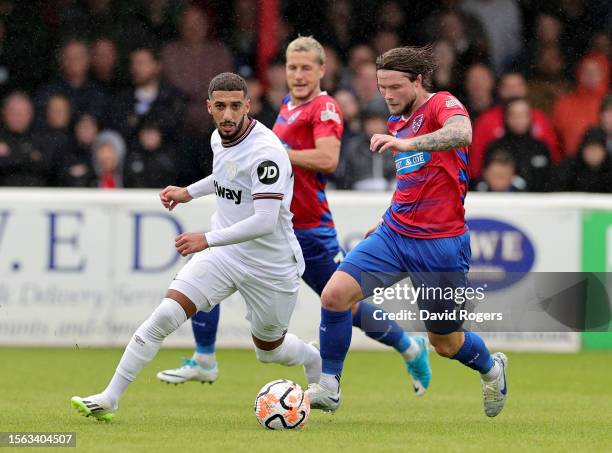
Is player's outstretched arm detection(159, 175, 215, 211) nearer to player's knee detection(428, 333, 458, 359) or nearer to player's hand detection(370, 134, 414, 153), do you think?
player's hand detection(370, 134, 414, 153)

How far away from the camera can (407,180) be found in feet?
24.9

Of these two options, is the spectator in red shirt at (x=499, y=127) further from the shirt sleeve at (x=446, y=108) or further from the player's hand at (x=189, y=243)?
the player's hand at (x=189, y=243)

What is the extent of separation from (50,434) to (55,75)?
799cm

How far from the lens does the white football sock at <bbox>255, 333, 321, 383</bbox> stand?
26.1ft

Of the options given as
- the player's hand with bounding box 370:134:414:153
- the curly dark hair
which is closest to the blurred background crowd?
the curly dark hair

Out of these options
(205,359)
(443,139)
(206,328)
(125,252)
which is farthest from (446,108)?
(125,252)

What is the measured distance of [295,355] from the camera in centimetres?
806

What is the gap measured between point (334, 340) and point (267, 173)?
1.19 metres

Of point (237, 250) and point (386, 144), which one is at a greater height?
point (386, 144)

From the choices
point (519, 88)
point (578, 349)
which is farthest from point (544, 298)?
point (519, 88)

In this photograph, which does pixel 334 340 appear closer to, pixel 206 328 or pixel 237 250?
pixel 237 250

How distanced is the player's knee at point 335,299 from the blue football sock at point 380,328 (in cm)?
163

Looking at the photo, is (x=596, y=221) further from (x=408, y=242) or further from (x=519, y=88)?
(x=408, y=242)

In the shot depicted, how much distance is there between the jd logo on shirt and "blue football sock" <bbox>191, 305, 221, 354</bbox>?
6.50ft
